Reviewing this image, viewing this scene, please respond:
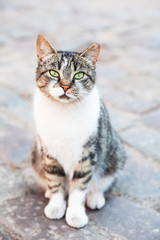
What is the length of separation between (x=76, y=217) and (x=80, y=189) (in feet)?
0.54

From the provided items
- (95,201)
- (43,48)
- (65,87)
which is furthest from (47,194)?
(43,48)

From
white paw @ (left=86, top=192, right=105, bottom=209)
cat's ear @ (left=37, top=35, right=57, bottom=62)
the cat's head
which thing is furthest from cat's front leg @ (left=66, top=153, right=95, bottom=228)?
cat's ear @ (left=37, top=35, right=57, bottom=62)

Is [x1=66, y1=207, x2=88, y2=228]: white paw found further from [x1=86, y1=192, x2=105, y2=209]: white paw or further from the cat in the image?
[x1=86, y1=192, x2=105, y2=209]: white paw

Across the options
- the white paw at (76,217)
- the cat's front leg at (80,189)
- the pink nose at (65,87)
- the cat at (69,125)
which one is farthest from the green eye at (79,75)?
the white paw at (76,217)

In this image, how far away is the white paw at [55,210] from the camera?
224cm

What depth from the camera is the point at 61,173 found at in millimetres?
2287

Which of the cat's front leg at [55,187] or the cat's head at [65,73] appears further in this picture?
the cat's front leg at [55,187]

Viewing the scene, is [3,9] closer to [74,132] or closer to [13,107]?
[13,107]

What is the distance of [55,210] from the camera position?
7.38ft

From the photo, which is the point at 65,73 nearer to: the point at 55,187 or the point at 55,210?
the point at 55,187

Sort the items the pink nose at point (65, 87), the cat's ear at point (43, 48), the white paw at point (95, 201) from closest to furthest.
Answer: the pink nose at point (65, 87), the cat's ear at point (43, 48), the white paw at point (95, 201)

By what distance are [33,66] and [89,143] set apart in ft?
8.55

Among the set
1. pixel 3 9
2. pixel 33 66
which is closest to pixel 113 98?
pixel 33 66

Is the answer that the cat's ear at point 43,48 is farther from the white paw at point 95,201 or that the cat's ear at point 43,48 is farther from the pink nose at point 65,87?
the white paw at point 95,201
